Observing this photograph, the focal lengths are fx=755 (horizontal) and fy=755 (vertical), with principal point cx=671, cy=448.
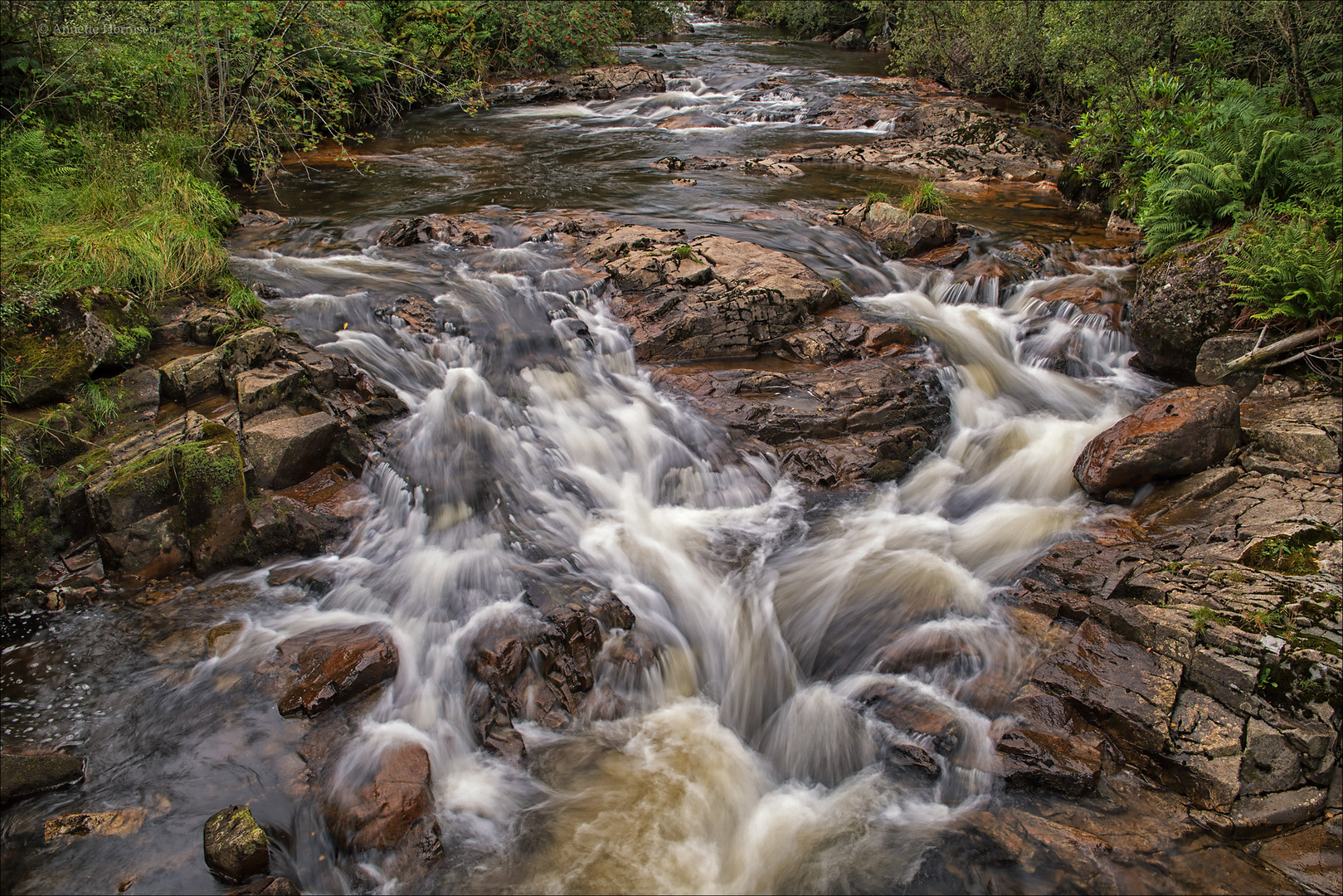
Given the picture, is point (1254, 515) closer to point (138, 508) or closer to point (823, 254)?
point (823, 254)

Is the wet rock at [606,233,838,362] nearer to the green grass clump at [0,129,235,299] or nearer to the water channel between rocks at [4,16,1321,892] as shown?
the water channel between rocks at [4,16,1321,892]

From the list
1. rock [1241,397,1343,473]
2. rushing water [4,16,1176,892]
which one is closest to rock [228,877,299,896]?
rushing water [4,16,1176,892]

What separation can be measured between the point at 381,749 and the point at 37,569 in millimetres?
3146

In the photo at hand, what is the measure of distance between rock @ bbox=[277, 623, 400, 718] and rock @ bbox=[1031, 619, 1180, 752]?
4753mm

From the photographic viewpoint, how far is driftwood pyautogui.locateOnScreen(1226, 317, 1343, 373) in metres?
7.06

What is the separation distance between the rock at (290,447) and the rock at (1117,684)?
6331mm

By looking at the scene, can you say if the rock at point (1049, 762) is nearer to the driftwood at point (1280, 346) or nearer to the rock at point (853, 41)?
the driftwood at point (1280, 346)

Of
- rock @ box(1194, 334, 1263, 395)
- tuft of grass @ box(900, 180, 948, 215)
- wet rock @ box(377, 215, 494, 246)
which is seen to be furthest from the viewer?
tuft of grass @ box(900, 180, 948, 215)

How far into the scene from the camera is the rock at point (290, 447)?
262 inches

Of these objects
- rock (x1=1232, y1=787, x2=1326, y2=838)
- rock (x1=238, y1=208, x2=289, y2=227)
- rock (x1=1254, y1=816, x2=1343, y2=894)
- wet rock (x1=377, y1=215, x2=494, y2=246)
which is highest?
rock (x1=238, y1=208, x2=289, y2=227)

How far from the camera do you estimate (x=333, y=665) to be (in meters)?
5.43

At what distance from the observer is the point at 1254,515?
5961 mm

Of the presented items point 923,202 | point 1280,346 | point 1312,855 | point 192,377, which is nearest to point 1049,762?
point 1312,855

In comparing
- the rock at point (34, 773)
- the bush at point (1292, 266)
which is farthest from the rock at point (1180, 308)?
the rock at point (34, 773)
